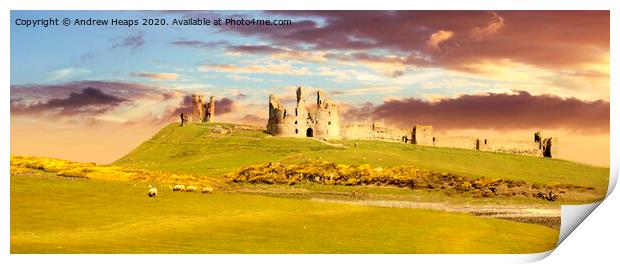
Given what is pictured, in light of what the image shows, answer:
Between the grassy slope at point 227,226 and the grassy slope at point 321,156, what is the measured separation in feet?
57.4

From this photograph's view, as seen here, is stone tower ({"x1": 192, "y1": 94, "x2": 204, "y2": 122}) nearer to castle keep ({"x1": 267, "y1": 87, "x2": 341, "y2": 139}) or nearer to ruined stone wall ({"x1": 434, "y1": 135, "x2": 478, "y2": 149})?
castle keep ({"x1": 267, "y1": 87, "x2": 341, "y2": 139})

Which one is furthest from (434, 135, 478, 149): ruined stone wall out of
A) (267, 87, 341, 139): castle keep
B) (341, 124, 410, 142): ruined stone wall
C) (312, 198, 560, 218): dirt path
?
(312, 198, 560, 218): dirt path

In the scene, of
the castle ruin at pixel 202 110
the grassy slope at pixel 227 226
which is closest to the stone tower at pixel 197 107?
the castle ruin at pixel 202 110

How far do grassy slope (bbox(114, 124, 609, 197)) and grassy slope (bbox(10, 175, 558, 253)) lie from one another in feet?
57.4

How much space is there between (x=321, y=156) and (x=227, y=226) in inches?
1451

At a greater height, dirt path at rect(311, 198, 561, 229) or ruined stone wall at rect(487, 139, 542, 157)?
ruined stone wall at rect(487, 139, 542, 157)

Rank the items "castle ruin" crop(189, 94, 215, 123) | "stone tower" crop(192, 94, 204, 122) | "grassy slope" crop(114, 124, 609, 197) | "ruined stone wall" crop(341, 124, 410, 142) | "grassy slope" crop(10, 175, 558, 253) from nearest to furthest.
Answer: "grassy slope" crop(10, 175, 558, 253) < "grassy slope" crop(114, 124, 609, 197) < "stone tower" crop(192, 94, 204, 122) < "castle ruin" crop(189, 94, 215, 123) < "ruined stone wall" crop(341, 124, 410, 142)

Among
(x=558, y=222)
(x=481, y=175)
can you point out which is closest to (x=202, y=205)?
(x=558, y=222)

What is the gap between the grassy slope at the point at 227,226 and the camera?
3077 centimetres

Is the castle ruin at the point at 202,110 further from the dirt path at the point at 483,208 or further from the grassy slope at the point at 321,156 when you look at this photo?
the dirt path at the point at 483,208

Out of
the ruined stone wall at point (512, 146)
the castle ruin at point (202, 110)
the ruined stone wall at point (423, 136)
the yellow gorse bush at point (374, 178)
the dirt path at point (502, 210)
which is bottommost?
the dirt path at point (502, 210)

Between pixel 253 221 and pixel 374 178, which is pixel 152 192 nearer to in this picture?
pixel 253 221

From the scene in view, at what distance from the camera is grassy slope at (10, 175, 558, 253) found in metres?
30.8

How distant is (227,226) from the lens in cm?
3409
